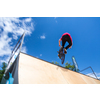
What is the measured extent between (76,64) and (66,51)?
10986mm

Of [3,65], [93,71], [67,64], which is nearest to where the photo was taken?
[93,71]

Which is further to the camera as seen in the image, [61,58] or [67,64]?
[67,64]

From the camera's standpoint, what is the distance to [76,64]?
1323cm

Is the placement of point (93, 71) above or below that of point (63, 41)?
below

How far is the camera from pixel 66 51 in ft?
12.4

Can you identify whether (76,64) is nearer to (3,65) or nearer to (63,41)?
(63,41)

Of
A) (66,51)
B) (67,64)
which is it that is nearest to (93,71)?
(66,51)

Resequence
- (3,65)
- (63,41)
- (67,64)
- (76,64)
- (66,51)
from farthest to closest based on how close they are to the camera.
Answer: (67,64) < (76,64) < (3,65) < (63,41) < (66,51)
